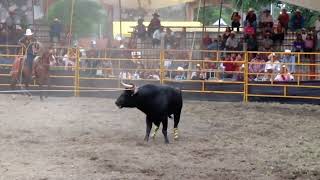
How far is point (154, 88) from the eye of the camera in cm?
1044

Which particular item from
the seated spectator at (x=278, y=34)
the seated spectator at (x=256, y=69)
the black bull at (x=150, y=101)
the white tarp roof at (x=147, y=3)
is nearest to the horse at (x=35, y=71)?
the seated spectator at (x=256, y=69)

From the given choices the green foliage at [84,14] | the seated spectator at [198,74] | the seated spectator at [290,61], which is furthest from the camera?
the green foliage at [84,14]

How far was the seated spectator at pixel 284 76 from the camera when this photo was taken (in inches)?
666

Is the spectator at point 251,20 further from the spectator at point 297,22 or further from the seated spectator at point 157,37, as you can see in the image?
the seated spectator at point 157,37

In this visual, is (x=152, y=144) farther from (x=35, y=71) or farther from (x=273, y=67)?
(x=273, y=67)

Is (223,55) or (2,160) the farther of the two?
(223,55)

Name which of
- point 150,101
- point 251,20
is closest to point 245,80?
point 251,20

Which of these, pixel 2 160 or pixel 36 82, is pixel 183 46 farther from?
pixel 2 160

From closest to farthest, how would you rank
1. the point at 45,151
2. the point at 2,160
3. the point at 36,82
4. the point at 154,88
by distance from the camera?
the point at 2,160 → the point at 45,151 → the point at 154,88 → the point at 36,82

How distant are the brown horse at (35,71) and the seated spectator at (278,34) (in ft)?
22.4

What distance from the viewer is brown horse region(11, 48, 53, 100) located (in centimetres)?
1608

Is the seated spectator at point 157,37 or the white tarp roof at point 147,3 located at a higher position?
the white tarp roof at point 147,3

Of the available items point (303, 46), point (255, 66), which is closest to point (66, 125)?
point (255, 66)

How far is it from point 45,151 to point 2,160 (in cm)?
88
